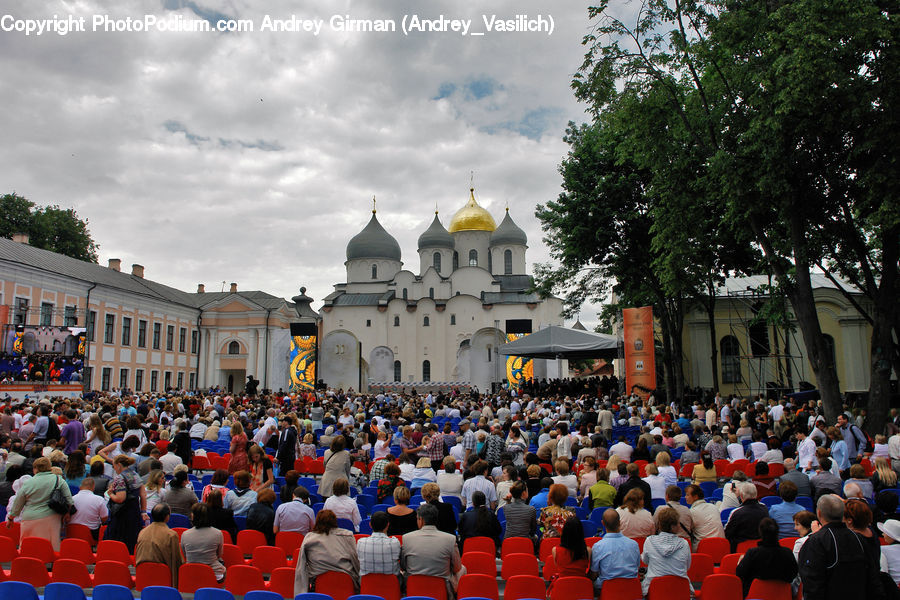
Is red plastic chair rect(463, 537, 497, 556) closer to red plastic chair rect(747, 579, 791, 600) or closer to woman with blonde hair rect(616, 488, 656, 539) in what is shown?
woman with blonde hair rect(616, 488, 656, 539)

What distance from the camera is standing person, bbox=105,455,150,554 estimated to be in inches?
291

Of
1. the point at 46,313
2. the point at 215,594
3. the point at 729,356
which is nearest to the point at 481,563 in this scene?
the point at 215,594

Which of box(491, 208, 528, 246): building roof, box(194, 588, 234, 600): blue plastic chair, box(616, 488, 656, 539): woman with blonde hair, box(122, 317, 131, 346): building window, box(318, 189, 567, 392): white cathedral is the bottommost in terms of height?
box(194, 588, 234, 600): blue plastic chair

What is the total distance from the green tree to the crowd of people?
4129 centimetres

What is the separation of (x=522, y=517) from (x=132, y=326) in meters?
40.0

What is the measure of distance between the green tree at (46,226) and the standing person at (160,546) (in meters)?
51.8

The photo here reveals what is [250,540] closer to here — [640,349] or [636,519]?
[636,519]

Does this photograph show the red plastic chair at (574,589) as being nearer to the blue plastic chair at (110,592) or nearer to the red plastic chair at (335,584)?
the red plastic chair at (335,584)

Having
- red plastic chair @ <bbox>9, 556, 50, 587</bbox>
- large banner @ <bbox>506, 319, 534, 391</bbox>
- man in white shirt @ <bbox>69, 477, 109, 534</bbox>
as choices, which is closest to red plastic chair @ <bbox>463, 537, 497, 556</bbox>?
red plastic chair @ <bbox>9, 556, 50, 587</bbox>

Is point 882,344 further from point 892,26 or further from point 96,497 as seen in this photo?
point 96,497

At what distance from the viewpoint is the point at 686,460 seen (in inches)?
475

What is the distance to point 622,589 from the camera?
5.60m

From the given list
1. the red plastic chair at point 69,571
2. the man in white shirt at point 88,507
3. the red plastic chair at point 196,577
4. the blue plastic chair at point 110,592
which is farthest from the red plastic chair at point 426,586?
the man in white shirt at point 88,507

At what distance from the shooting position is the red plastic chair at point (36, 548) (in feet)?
21.3
